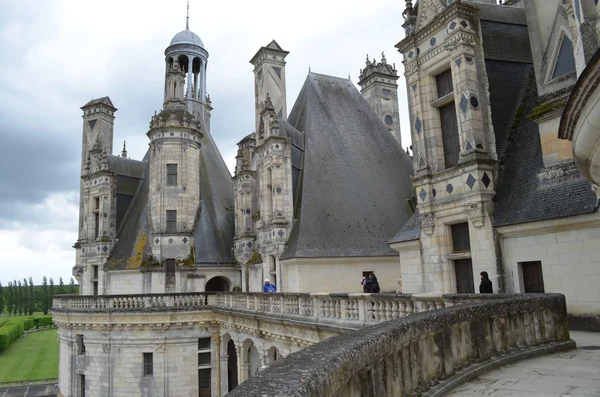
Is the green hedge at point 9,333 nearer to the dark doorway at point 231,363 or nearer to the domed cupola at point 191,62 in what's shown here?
the domed cupola at point 191,62

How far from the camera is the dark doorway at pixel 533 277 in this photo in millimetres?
13055

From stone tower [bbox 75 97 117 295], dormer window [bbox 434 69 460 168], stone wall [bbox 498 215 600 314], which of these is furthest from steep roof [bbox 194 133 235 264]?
stone wall [bbox 498 215 600 314]

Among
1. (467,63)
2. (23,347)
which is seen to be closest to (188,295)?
(467,63)

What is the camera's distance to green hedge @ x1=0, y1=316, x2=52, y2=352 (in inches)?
2660

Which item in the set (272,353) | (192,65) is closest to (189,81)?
(192,65)

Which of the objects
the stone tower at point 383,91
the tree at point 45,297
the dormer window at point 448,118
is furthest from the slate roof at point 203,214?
the tree at point 45,297

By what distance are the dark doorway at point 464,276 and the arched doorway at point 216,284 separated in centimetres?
1905

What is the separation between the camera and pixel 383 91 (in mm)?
36531

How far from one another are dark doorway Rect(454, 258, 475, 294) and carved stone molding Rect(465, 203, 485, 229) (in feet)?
4.92

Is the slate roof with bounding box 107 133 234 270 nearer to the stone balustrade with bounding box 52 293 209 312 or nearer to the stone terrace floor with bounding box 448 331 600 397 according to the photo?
the stone balustrade with bounding box 52 293 209 312

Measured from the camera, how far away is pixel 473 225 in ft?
47.7

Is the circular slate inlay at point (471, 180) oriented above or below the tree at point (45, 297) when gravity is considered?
above

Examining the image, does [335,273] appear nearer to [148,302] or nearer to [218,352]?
[218,352]

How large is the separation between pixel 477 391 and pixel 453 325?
905 millimetres
